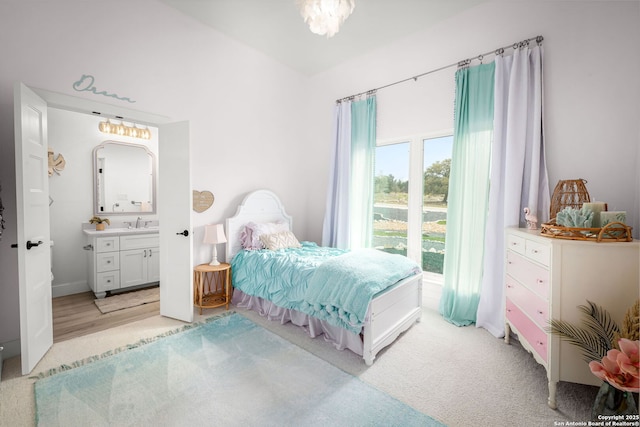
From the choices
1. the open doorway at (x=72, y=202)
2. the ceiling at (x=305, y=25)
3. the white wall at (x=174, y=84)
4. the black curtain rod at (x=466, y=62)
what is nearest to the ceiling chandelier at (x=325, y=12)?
the ceiling at (x=305, y=25)

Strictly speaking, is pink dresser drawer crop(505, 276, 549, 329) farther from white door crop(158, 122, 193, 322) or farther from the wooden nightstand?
white door crop(158, 122, 193, 322)

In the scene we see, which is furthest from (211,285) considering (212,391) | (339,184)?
(339,184)

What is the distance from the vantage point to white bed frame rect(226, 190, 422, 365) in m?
2.23

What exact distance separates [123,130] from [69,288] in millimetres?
2388

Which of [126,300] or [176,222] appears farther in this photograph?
[126,300]

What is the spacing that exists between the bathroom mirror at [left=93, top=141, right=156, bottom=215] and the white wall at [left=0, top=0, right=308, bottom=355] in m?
0.57

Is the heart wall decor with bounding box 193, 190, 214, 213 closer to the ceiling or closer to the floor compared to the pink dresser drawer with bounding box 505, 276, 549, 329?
closer to the ceiling

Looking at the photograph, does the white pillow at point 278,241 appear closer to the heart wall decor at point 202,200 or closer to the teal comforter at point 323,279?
the teal comforter at point 323,279

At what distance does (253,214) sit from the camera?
394 cm

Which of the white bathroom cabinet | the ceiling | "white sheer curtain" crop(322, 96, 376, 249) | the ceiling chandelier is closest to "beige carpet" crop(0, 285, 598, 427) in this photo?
the white bathroom cabinet

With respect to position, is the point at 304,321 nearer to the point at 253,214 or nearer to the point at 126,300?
the point at 253,214

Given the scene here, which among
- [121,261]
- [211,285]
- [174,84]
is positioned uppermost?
[174,84]

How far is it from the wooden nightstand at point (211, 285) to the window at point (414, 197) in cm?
207

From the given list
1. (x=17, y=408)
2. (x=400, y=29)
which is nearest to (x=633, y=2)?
(x=400, y=29)
